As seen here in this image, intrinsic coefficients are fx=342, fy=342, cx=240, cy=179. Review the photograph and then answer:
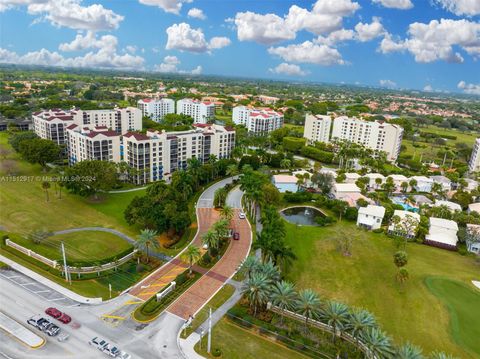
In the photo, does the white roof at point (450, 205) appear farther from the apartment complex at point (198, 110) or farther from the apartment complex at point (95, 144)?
the apartment complex at point (198, 110)

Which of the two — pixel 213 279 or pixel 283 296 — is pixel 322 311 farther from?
pixel 213 279

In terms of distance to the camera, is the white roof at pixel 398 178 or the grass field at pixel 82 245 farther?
the white roof at pixel 398 178

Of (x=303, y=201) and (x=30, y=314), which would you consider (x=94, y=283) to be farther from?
(x=303, y=201)

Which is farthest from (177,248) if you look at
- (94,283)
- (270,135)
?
(270,135)

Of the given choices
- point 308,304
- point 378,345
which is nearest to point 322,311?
point 308,304

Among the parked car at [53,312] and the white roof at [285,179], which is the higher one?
the white roof at [285,179]

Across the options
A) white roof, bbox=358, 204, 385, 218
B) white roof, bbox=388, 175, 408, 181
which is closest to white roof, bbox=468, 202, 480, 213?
white roof, bbox=388, 175, 408, 181

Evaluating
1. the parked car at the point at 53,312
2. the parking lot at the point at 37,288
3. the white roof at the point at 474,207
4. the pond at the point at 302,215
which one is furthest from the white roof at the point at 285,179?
the parked car at the point at 53,312
